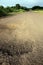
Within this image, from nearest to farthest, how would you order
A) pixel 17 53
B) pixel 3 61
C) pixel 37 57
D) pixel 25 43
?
pixel 3 61 → pixel 37 57 → pixel 17 53 → pixel 25 43

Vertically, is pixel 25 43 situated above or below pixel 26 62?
below

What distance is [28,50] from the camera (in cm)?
842

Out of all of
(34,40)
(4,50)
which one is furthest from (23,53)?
A: (34,40)

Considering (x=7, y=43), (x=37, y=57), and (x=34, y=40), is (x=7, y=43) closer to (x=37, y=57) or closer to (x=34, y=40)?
(x=34, y=40)

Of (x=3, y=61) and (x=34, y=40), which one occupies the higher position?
(x=3, y=61)

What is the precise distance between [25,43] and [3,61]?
276cm

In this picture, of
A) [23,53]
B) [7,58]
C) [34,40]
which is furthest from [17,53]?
[34,40]

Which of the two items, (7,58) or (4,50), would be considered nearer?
(7,58)

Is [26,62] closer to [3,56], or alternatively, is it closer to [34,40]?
[3,56]

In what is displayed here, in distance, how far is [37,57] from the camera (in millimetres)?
7457

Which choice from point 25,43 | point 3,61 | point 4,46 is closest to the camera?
point 3,61

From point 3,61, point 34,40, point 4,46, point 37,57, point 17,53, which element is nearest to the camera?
point 3,61

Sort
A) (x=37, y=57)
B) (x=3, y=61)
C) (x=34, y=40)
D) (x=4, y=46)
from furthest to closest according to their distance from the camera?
1. (x=34, y=40)
2. (x=4, y=46)
3. (x=37, y=57)
4. (x=3, y=61)

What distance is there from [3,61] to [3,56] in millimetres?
649
